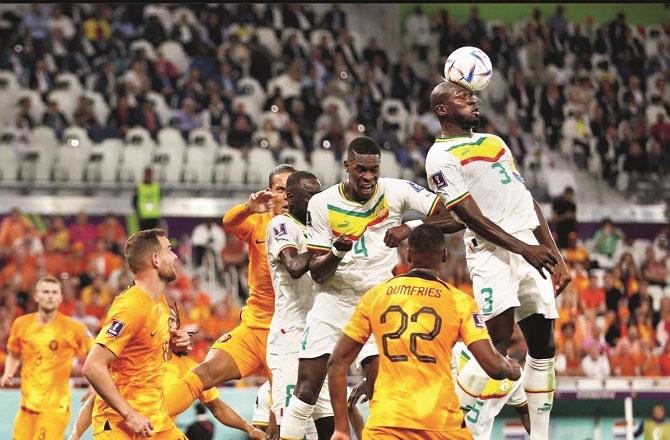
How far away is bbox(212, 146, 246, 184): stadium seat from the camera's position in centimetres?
2056

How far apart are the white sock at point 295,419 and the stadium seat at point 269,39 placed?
54.2 feet

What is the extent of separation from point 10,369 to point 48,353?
1.38 feet

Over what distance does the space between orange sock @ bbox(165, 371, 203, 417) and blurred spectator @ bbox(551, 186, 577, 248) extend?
37.8 feet

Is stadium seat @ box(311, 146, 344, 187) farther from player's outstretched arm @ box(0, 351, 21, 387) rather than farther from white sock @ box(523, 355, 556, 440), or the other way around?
white sock @ box(523, 355, 556, 440)

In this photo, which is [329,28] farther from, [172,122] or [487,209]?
[487,209]

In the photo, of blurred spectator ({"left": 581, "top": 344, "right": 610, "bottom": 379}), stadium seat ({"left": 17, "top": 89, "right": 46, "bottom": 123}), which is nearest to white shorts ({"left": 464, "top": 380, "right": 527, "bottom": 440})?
blurred spectator ({"left": 581, "top": 344, "right": 610, "bottom": 379})

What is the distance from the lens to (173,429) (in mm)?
7734

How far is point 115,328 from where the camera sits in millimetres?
7219

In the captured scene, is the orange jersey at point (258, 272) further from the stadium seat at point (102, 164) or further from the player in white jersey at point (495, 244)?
the stadium seat at point (102, 164)

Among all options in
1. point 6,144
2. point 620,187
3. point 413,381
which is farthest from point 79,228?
point 413,381

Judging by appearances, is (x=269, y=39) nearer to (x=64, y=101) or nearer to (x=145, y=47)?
(x=145, y=47)

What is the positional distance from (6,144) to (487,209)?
13.7 metres

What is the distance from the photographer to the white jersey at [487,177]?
8.14 meters

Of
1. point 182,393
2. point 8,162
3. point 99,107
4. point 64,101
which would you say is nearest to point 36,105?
point 64,101
